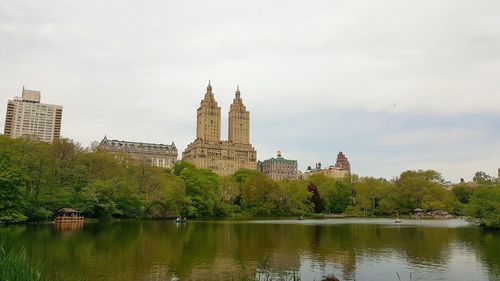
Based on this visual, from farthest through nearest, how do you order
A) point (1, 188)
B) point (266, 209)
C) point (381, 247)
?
point (266, 209), point (1, 188), point (381, 247)

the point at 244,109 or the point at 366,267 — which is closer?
the point at 366,267

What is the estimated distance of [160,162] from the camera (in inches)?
7215

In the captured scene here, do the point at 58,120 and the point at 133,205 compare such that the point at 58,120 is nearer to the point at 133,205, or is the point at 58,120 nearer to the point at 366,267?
the point at 133,205

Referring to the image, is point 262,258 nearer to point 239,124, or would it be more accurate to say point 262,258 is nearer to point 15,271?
point 15,271

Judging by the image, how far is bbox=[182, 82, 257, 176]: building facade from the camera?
174 metres

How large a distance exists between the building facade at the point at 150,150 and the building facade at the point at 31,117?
24.7m

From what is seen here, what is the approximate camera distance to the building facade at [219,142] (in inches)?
6860

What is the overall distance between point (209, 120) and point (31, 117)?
239ft

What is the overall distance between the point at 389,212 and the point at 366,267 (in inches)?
3008

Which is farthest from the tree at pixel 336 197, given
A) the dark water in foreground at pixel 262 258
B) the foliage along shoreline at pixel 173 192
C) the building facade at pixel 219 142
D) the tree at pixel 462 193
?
the building facade at pixel 219 142

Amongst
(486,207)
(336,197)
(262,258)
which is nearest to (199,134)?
(336,197)

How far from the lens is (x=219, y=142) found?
179 meters

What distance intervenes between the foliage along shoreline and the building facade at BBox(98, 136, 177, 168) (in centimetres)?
6784

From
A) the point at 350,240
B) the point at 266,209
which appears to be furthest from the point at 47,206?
the point at 266,209
